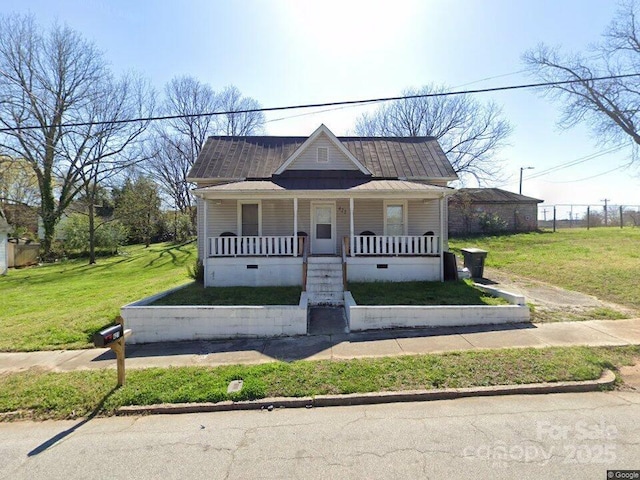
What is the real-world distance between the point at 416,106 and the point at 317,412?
31.8 m

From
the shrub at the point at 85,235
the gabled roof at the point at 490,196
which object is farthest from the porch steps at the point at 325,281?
the shrub at the point at 85,235

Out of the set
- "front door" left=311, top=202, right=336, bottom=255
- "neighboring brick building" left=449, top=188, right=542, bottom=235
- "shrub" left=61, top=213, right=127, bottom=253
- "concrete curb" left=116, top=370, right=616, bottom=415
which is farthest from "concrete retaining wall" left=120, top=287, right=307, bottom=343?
"shrub" left=61, top=213, right=127, bottom=253

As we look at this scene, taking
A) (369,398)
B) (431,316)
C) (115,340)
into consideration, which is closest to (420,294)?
(431,316)

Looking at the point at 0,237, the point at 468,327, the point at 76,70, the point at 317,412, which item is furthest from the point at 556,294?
the point at 76,70

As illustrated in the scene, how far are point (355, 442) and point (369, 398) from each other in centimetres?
89

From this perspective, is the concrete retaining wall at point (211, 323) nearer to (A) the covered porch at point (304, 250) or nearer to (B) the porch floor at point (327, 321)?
(B) the porch floor at point (327, 321)

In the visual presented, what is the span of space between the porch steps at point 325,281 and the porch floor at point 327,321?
386 mm

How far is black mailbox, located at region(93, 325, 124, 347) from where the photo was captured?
4016 mm

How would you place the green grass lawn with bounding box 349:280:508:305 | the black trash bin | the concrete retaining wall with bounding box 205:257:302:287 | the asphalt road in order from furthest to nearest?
the black trash bin < the concrete retaining wall with bounding box 205:257:302:287 < the green grass lawn with bounding box 349:280:508:305 < the asphalt road

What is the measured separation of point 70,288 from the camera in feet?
40.9

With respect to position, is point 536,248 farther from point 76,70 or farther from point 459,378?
point 76,70

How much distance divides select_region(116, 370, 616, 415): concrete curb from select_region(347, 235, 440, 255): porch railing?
6.22m

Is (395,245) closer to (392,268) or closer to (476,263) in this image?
(392,268)

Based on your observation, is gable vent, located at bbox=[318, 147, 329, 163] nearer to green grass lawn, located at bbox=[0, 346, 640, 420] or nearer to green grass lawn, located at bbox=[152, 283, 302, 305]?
green grass lawn, located at bbox=[152, 283, 302, 305]
